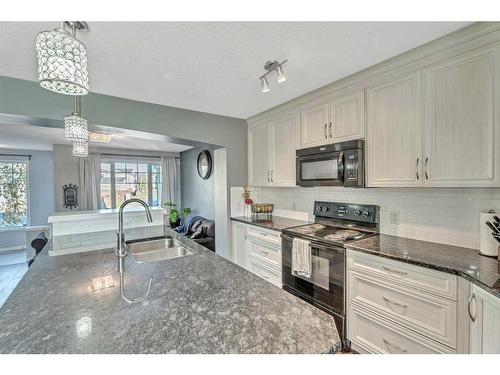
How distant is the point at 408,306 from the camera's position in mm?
1507

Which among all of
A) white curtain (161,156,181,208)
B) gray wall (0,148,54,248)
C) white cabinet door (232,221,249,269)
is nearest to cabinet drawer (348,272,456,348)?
white cabinet door (232,221,249,269)

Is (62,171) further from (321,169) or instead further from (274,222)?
(321,169)

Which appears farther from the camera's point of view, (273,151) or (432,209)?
(273,151)

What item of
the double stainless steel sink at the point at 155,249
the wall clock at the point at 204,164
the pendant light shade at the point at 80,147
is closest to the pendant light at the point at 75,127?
the pendant light shade at the point at 80,147

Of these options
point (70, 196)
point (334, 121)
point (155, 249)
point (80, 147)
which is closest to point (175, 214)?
point (70, 196)

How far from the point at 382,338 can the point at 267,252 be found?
51.3 inches

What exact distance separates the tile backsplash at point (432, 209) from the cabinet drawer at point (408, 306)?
614 mm

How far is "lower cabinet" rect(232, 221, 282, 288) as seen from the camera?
2.55 metres

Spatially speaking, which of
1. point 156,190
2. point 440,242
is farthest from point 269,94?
point 156,190

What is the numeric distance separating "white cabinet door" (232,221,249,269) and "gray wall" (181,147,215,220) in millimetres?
1856

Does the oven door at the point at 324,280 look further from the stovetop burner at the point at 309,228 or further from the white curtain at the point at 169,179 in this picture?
the white curtain at the point at 169,179

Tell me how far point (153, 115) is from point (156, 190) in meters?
4.00

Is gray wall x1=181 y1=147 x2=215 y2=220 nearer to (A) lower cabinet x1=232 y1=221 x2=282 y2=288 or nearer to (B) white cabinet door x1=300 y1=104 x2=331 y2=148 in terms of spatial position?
(A) lower cabinet x1=232 y1=221 x2=282 y2=288
